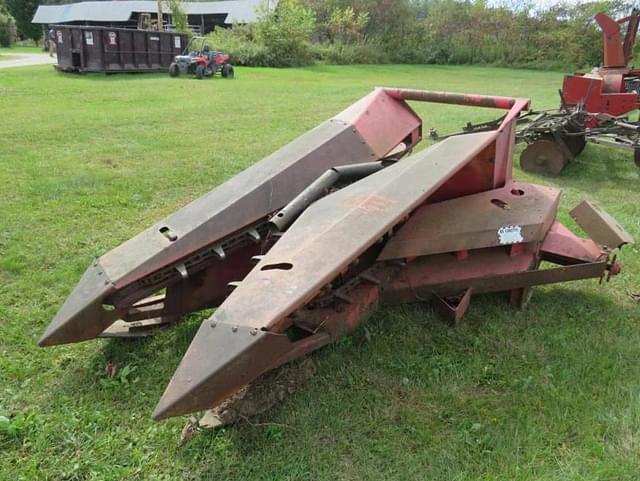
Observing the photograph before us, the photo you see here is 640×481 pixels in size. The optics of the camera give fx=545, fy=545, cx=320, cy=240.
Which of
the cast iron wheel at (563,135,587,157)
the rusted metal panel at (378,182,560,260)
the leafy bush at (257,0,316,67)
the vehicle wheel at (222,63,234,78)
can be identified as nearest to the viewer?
the rusted metal panel at (378,182,560,260)

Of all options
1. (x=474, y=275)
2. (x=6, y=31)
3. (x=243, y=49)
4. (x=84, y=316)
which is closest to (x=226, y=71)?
(x=243, y=49)

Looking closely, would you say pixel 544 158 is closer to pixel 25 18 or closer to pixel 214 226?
pixel 214 226

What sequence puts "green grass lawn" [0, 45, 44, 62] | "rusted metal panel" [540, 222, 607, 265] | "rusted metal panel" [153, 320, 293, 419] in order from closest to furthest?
"rusted metal panel" [153, 320, 293, 419], "rusted metal panel" [540, 222, 607, 265], "green grass lawn" [0, 45, 44, 62]

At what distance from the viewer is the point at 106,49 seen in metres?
18.0

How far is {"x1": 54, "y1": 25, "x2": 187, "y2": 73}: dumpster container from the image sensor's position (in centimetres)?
1767

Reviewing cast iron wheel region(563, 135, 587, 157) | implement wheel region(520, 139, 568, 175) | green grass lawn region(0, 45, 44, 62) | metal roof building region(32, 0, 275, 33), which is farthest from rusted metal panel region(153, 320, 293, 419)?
metal roof building region(32, 0, 275, 33)

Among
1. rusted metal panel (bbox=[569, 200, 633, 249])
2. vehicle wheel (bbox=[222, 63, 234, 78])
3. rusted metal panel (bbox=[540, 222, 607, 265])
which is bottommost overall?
rusted metal panel (bbox=[540, 222, 607, 265])

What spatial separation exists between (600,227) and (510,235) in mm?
743

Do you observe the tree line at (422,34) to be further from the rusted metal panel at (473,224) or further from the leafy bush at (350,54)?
the rusted metal panel at (473,224)

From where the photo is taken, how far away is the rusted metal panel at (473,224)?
2926 mm

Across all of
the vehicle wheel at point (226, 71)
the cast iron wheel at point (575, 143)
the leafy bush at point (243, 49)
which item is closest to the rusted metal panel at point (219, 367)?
the cast iron wheel at point (575, 143)

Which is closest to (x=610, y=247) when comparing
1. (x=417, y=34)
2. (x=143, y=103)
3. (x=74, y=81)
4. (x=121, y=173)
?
(x=121, y=173)

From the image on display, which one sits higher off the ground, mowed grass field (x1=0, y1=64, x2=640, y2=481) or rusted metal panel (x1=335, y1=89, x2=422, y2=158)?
rusted metal panel (x1=335, y1=89, x2=422, y2=158)

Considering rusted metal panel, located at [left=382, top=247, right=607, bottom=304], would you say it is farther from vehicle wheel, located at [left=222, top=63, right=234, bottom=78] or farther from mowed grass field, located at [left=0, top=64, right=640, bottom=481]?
vehicle wheel, located at [left=222, top=63, right=234, bottom=78]
